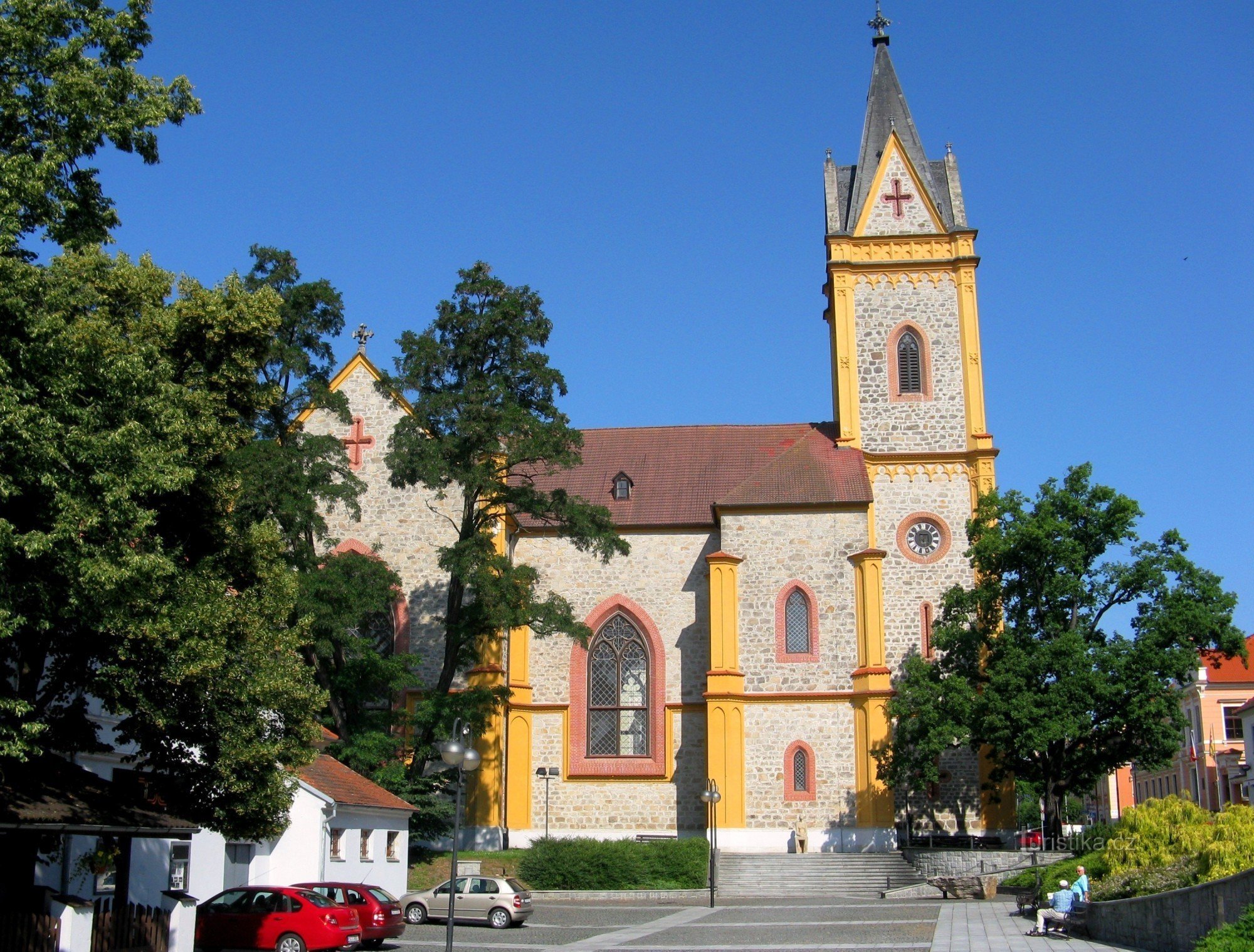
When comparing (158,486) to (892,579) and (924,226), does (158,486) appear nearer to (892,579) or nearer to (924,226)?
(892,579)

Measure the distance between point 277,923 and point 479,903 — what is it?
6.37 metres

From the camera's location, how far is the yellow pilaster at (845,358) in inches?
1442

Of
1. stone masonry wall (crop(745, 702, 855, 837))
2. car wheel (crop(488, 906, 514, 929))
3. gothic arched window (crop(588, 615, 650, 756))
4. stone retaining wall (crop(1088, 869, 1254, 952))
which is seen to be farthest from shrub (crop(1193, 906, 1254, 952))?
gothic arched window (crop(588, 615, 650, 756))

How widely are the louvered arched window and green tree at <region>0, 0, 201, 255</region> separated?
2543 centimetres

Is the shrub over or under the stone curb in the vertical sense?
over

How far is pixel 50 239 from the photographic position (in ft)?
47.0

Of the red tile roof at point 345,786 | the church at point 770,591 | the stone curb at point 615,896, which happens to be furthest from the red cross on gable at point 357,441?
the stone curb at point 615,896

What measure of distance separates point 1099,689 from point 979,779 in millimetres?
6131

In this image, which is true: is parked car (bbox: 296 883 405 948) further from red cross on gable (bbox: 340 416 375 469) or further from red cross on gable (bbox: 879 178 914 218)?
red cross on gable (bbox: 879 178 914 218)

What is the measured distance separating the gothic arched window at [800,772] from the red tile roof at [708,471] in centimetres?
682

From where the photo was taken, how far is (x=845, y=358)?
37031 mm

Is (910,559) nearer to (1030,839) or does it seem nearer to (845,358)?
(845,358)

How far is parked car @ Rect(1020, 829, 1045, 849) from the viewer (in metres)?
32.7

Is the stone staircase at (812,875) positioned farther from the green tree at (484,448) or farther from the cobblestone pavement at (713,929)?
the green tree at (484,448)
